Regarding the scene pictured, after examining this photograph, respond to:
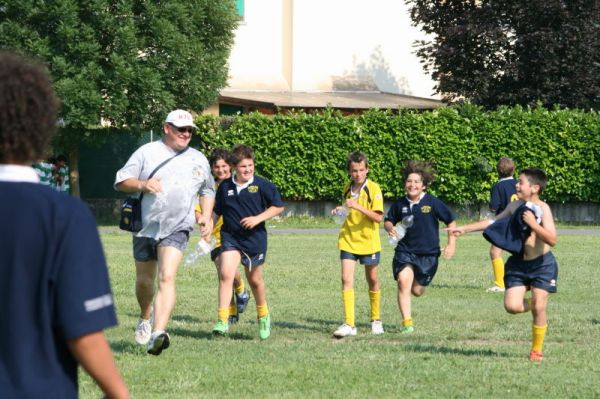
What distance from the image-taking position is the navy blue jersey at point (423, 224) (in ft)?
38.3

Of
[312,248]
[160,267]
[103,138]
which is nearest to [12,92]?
[160,267]

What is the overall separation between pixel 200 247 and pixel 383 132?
2188 centimetres

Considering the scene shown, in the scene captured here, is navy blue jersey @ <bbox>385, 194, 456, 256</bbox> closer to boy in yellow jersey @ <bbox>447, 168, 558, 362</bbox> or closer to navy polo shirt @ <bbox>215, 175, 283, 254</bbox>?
navy polo shirt @ <bbox>215, 175, 283, 254</bbox>

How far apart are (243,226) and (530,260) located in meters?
2.87

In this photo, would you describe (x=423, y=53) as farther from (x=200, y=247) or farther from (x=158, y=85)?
(x=200, y=247)

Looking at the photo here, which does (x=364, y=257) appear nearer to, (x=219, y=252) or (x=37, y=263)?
(x=219, y=252)

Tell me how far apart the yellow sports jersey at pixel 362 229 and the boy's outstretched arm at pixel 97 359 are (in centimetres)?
814

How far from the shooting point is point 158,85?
29.8m

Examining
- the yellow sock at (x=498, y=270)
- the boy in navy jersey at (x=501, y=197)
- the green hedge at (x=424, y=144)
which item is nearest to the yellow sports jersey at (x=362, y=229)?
the boy in navy jersey at (x=501, y=197)

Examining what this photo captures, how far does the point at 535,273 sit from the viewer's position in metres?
9.47

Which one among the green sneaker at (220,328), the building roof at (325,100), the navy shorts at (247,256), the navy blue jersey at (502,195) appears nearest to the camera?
the green sneaker at (220,328)

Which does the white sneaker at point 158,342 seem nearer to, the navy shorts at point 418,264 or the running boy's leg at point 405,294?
the running boy's leg at point 405,294

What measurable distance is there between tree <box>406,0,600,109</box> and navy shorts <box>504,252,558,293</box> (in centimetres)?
2661

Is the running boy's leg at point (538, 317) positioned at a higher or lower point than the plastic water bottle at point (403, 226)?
lower
